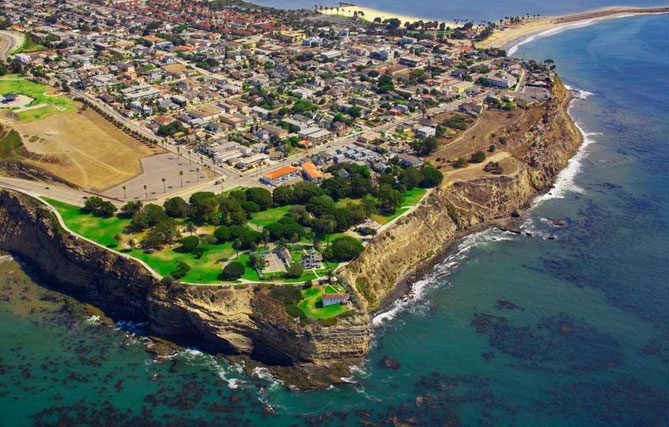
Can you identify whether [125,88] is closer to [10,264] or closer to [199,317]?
[10,264]

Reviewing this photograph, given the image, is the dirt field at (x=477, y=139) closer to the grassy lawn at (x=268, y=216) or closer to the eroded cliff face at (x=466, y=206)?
the eroded cliff face at (x=466, y=206)

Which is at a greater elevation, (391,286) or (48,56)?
(48,56)

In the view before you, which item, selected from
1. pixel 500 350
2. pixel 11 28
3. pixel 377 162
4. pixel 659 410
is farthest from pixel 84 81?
pixel 659 410

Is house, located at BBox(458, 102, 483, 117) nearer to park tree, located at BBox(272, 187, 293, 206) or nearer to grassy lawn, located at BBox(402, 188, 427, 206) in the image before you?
grassy lawn, located at BBox(402, 188, 427, 206)

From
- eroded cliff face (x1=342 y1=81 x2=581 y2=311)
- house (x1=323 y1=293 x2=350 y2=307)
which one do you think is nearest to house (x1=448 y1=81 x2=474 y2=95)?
eroded cliff face (x1=342 y1=81 x2=581 y2=311)

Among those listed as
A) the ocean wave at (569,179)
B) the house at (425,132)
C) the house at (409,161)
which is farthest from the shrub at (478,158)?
the house at (425,132)
